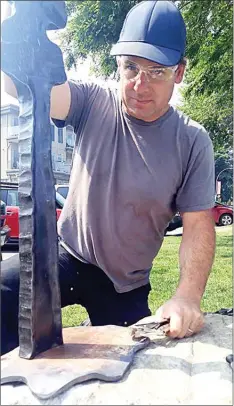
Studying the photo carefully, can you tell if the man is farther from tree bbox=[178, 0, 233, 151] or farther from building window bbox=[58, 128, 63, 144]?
tree bbox=[178, 0, 233, 151]

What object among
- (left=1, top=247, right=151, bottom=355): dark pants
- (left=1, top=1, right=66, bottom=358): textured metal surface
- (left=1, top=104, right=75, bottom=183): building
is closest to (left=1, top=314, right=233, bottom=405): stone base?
(left=1, top=1, right=66, bottom=358): textured metal surface

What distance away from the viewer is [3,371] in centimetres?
74

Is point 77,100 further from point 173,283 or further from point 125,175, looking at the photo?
point 173,283

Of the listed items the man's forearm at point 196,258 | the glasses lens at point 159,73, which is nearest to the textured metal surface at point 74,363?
the man's forearm at point 196,258

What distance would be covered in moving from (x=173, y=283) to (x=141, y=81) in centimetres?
262

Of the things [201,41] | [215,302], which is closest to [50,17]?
[201,41]

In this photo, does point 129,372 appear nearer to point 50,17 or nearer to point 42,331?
point 42,331

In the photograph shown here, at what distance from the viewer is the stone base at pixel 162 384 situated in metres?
0.68

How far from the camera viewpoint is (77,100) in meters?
1.19

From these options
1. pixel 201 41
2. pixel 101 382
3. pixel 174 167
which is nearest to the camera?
pixel 101 382

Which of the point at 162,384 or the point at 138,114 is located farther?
the point at 138,114

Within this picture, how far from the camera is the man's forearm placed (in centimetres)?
103

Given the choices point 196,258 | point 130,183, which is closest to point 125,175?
point 130,183

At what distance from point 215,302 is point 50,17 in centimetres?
260
